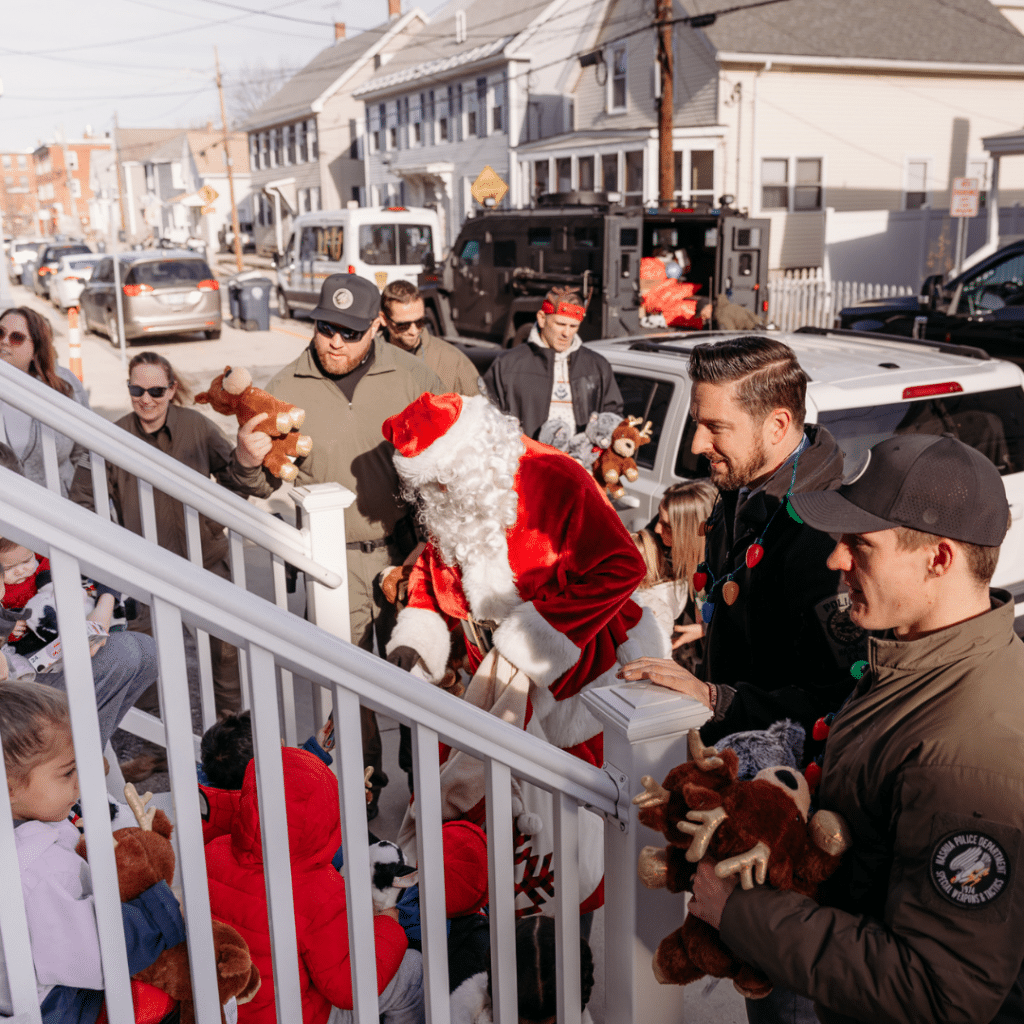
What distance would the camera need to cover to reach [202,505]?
3129mm

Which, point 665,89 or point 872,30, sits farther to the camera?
point 872,30

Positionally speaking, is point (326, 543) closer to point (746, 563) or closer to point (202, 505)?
point (202, 505)

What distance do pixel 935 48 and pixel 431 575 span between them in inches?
1024

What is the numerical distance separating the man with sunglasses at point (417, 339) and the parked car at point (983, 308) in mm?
8031

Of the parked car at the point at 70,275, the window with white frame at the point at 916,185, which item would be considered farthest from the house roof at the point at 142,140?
the window with white frame at the point at 916,185

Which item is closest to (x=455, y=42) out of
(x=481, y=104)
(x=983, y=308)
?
(x=481, y=104)

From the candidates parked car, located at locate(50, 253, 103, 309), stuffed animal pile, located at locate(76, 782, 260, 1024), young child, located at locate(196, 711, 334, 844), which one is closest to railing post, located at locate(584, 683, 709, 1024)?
stuffed animal pile, located at locate(76, 782, 260, 1024)

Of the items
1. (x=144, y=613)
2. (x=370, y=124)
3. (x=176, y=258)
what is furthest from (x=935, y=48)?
(x=144, y=613)

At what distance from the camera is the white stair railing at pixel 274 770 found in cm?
154

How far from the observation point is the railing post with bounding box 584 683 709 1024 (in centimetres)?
191

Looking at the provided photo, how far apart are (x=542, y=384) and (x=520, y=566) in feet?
8.53

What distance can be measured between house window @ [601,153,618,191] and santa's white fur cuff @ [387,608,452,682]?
23347 mm

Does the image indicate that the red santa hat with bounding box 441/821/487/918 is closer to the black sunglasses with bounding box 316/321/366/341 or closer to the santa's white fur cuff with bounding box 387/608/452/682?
the santa's white fur cuff with bounding box 387/608/452/682

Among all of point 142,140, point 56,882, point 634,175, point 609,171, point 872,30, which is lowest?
point 56,882
